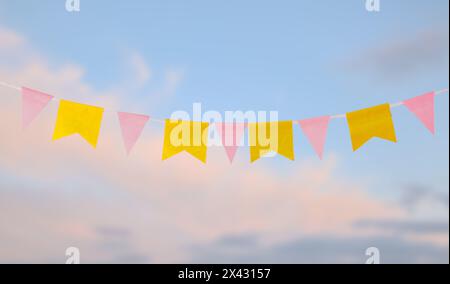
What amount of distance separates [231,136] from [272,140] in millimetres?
405

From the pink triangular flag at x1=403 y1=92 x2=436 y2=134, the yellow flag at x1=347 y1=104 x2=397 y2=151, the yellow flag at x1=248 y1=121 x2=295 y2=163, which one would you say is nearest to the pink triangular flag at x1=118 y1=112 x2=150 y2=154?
the yellow flag at x1=248 y1=121 x2=295 y2=163

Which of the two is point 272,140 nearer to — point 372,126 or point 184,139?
point 184,139

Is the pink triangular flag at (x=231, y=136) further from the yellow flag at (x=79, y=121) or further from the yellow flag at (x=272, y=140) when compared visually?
the yellow flag at (x=79, y=121)

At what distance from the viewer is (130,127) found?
5129mm

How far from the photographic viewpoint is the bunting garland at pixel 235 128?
4.98 m

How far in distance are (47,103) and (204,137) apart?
4.96 feet

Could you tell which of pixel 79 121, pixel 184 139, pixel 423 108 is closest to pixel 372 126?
pixel 423 108

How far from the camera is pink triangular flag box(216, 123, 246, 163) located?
17.1 feet

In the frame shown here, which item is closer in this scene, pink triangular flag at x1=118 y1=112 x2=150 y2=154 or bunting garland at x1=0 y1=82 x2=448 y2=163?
bunting garland at x1=0 y1=82 x2=448 y2=163

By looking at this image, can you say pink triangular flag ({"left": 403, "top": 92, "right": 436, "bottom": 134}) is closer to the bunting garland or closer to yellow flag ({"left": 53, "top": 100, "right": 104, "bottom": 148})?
the bunting garland


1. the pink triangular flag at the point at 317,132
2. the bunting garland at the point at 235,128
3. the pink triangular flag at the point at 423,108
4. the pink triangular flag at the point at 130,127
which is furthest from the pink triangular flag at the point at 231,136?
the pink triangular flag at the point at 423,108

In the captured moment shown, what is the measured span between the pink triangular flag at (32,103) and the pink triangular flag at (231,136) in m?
1.66

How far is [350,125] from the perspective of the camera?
16.7ft
